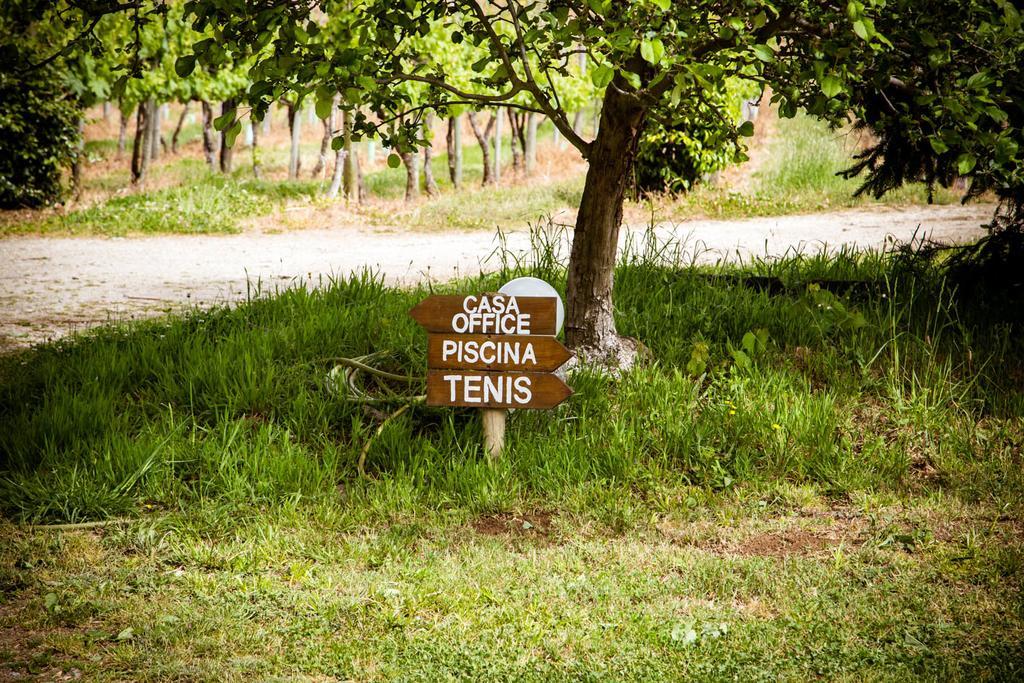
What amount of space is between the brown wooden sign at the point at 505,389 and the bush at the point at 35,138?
1000 cm

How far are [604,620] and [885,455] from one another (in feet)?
6.08

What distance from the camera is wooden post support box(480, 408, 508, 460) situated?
12.8ft

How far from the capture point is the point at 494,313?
382 cm

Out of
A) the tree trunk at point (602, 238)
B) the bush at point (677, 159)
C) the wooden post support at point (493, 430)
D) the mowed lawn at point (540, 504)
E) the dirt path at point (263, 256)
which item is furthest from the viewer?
the bush at point (677, 159)

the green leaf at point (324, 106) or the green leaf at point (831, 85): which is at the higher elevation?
the green leaf at point (831, 85)

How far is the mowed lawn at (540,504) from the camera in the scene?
8.97 ft

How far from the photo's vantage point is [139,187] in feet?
47.4

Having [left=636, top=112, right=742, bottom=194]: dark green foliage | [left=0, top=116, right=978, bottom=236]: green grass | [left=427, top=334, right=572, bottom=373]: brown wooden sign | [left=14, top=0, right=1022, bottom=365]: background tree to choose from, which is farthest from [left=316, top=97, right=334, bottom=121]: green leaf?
[left=636, top=112, right=742, bottom=194]: dark green foliage

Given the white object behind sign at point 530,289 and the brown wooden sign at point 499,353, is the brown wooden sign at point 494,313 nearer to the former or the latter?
the brown wooden sign at point 499,353

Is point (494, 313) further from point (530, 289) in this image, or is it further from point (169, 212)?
point (169, 212)

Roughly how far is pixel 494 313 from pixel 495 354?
183mm

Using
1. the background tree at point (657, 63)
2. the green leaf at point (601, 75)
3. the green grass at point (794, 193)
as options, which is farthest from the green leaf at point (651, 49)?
the green grass at point (794, 193)

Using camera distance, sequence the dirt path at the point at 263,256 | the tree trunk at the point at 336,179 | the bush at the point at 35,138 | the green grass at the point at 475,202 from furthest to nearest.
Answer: the tree trunk at the point at 336,179
the bush at the point at 35,138
the green grass at the point at 475,202
the dirt path at the point at 263,256

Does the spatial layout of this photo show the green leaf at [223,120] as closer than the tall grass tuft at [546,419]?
Yes
